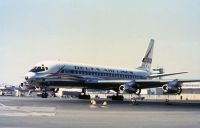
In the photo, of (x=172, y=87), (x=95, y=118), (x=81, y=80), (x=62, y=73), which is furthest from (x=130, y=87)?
(x=95, y=118)

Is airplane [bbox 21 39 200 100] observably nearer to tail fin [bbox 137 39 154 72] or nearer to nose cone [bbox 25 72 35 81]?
nose cone [bbox 25 72 35 81]

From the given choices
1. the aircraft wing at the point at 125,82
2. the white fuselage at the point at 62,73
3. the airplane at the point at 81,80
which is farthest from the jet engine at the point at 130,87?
the white fuselage at the point at 62,73

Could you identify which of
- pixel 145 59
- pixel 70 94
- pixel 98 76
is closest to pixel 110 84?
pixel 98 76

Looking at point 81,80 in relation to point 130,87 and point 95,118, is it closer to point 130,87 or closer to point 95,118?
point 130,87

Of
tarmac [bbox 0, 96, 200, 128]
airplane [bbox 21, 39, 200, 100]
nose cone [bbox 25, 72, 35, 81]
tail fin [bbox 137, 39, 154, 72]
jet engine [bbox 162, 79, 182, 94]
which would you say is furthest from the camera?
tail fin [bbox 137, 39, 154, 72]

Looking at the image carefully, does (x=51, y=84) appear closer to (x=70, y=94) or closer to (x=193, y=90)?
(x=70, y=94)

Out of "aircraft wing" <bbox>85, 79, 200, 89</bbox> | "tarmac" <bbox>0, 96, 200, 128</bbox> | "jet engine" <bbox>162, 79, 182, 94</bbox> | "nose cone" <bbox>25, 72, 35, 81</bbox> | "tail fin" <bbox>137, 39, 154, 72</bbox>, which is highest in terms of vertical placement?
"tail fin" <bbox>137, 39, 154, 72</bbox>

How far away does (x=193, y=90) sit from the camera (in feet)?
463

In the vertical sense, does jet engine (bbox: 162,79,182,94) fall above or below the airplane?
below

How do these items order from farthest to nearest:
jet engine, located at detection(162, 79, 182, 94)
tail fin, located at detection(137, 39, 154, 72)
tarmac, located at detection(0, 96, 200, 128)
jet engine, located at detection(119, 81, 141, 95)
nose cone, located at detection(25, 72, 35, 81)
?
tail fin, located at detection(137, 39, 154, 72)
nose cone, located at detection(25, 72, 35, 81)
jet engine, located at detection(119, 81, 141, 95)
jet engine, located at detection(162, 79, 182, 94)
tarmac, located at detection(0, 96, 200, 128)

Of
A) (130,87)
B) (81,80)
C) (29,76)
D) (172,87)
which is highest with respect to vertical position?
(29,76)

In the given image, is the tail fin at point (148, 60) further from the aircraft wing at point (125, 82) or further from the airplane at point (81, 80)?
the aircraft wing at point (125, 82)

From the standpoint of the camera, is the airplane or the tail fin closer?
the airplane

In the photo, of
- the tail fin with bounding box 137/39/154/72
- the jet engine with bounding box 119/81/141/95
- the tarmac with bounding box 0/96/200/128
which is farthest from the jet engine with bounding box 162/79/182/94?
the tail fin with bounding box 137/39/154/72
